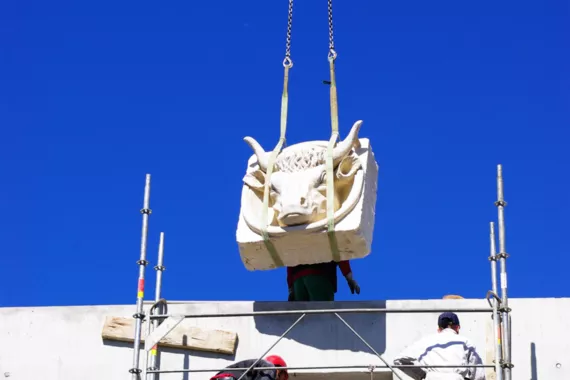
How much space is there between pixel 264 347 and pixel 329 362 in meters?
0.66

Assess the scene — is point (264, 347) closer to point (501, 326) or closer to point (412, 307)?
point (412, 307)

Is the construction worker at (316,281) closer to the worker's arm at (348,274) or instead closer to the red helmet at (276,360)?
the worker's arm at (348,274)

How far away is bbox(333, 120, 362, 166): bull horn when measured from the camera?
1511cm

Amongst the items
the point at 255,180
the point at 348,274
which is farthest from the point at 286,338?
the point at 255,180

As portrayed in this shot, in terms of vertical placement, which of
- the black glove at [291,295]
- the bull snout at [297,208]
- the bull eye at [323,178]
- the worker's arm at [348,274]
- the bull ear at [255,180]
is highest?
the bull ear at [255,180]

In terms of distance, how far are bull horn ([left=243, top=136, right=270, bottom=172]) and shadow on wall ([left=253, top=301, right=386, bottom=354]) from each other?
1513 millimetres

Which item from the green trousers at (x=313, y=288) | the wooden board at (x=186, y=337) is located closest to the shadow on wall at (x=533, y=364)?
the green trousers at (x=313, y=288)

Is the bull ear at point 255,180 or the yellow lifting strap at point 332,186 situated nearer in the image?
the yellow lifting strap at point 332,186

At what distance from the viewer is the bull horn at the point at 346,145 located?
15.1 metres

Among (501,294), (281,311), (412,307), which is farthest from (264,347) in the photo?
(501,294)

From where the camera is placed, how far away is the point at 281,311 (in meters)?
14.3

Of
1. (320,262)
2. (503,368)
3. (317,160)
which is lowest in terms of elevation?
(503,368)

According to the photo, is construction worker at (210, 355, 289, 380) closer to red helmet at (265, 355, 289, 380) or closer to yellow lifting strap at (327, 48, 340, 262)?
red helmet at (265, 355, 289, 380)

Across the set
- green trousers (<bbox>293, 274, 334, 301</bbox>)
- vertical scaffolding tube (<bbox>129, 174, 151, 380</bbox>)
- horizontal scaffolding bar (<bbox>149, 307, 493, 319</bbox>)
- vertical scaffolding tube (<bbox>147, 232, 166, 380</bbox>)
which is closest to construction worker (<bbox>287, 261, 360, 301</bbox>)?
green trousers (<bbox>293, 274, 334, 301</bbox>)
